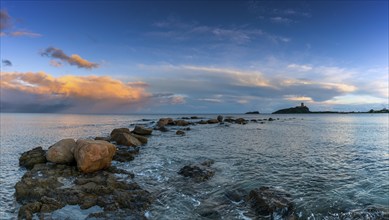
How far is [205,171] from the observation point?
53.7 feet

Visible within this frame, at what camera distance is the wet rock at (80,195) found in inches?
398

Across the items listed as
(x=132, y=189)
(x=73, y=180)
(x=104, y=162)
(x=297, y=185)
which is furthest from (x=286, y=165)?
(x=73, y=180)

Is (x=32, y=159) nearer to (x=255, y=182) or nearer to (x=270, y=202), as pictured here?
(x=255, y=182)

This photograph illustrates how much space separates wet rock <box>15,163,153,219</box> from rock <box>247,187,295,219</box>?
15.0 ft

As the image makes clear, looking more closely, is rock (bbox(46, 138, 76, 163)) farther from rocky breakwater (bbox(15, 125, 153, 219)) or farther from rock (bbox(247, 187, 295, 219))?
rock (bbox(247, 187, 295, 219))

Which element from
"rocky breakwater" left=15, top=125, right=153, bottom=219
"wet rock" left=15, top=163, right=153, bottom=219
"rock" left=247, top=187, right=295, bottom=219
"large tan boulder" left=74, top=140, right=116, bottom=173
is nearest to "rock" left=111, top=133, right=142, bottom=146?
"rocky breakwater" left=15, top=125, right=153, bottom=219

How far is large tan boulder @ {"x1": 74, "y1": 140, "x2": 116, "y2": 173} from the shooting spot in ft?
52.1

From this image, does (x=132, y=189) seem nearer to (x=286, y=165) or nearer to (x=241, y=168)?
(x=241, y=168)

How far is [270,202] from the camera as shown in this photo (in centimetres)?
1096

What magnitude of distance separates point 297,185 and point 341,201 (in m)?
Answer: 2.53

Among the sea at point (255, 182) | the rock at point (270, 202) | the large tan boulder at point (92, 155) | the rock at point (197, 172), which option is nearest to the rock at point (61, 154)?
the large tan boulder at point (92, 155)

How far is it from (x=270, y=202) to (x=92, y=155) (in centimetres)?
1083

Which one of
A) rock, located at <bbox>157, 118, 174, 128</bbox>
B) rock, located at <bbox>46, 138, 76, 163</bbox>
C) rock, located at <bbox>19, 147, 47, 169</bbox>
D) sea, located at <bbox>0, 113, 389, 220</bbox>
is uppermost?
rock, located at <bbox>157, 118, 174, 128</bbox>

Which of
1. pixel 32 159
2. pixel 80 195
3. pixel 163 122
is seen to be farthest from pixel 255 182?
pixel 163 122
